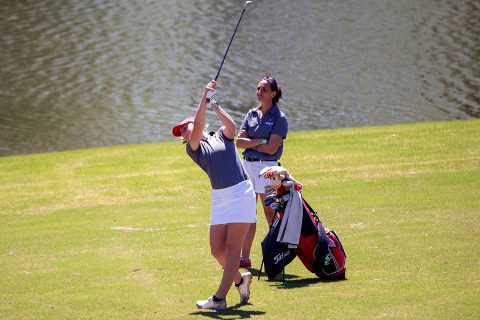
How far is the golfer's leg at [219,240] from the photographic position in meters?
9.19

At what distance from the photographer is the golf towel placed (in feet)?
33.0

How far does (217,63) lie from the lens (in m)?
29.0

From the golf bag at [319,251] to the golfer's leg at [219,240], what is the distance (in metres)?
1.26

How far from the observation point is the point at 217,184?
9.10 m

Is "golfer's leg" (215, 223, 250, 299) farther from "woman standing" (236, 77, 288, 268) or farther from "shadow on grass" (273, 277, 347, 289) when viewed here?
"woman standing" (236, 77, 288, 268)

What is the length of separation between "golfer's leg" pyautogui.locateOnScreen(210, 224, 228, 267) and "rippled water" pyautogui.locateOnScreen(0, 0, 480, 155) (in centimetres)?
1285

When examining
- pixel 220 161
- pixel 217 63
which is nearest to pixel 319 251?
pixel 220 161

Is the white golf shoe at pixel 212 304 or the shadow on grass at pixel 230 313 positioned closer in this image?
the shadow on grass at pixel 230 313

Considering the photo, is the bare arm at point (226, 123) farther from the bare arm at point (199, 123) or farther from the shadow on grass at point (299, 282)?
the shadow on grass at point (299, 282)

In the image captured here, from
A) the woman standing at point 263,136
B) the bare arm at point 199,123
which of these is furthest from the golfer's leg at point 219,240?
the woman standing at point 263,136

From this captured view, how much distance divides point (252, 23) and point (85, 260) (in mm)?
23527

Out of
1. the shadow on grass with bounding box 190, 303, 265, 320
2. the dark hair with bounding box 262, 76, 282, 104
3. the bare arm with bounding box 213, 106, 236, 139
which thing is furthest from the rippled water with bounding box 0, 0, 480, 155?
the shadow on grass with bounding box 190, 303, 265, 320

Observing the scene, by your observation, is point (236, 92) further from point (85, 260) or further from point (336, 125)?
point (85, 260)

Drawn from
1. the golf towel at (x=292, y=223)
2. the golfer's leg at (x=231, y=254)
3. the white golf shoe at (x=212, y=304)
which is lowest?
the white golf shoe at (x=212, y=304)
